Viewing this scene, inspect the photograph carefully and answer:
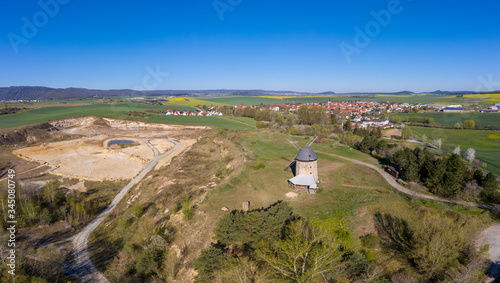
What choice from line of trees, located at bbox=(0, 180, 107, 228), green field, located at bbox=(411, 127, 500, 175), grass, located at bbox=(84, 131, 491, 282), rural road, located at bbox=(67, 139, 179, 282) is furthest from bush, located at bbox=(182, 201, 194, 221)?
green field, located at bbox=(411, 127, 500, 175)

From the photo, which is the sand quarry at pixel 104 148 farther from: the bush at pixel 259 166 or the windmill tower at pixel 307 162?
the windmill tower at pixel 307 162

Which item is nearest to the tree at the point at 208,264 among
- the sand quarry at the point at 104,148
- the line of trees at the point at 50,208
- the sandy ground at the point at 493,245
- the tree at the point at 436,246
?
the tree at the point at 436,246

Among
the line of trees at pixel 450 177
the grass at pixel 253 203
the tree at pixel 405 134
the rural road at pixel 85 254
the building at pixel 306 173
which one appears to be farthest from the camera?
the tree at pixel 405 134

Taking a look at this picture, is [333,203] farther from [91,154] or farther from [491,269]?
[91,154]

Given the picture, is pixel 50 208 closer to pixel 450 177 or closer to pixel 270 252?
pixel 270 252

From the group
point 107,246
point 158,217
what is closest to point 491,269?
point 158,217

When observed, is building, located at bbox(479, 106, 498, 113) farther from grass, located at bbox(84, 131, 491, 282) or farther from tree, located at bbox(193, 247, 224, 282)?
tree, located at bbox(193, 247, 224, 282)
